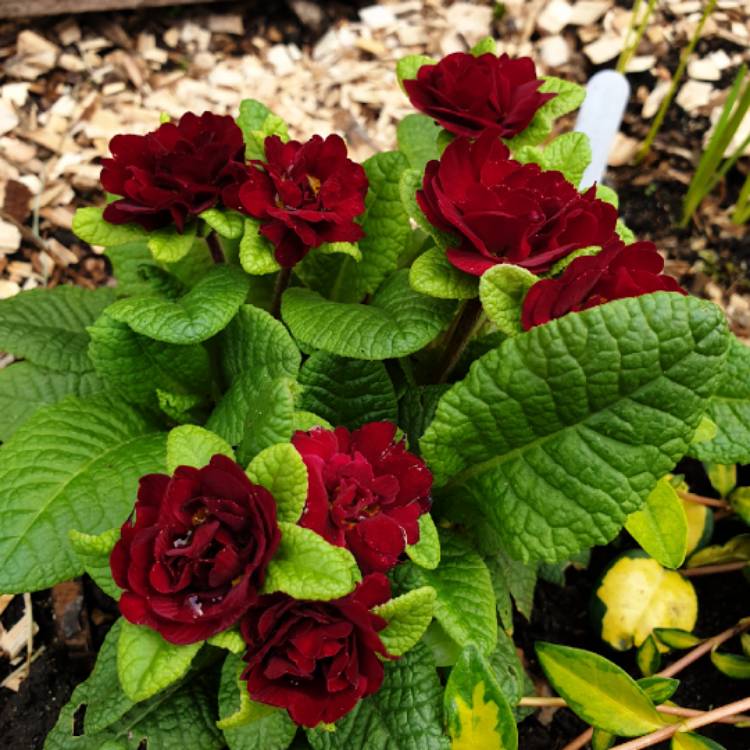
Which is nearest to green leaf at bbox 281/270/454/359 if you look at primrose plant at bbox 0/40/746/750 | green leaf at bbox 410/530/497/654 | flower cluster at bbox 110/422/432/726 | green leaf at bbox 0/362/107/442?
primrose plant at bbox 0/40/746/750

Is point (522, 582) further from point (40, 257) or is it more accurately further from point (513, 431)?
point (40, 257)

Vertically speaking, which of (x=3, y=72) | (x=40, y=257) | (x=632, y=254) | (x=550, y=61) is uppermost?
(x=632, y=254)

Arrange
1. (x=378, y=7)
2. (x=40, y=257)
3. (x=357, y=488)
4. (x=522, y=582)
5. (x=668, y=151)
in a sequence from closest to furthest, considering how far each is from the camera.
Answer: (x=357, y=488) → (x=522, y=582) → (x=40, y=257) → (x=668, y=151) → (x=378, y=7)

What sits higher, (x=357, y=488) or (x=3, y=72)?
(x=357, y=488)

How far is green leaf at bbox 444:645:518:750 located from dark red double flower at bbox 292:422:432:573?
7.7 inches

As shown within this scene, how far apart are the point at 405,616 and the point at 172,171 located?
68 centimetres

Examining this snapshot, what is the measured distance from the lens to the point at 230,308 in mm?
1250

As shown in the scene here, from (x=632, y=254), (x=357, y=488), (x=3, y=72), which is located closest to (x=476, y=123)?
(x=632, y=254)

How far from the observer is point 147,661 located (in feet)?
3.13

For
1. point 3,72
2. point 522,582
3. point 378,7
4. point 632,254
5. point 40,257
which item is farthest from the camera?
point 378,7

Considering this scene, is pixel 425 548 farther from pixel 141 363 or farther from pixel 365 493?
pixel 141 363

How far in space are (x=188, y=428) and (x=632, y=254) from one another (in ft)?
1.94

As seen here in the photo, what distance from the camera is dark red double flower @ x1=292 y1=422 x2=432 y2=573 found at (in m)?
0.98

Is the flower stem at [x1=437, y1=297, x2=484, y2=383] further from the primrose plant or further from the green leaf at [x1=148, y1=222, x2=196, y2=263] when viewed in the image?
the green leaf at [x1=148, y1=222, x2=196, y2=263]
